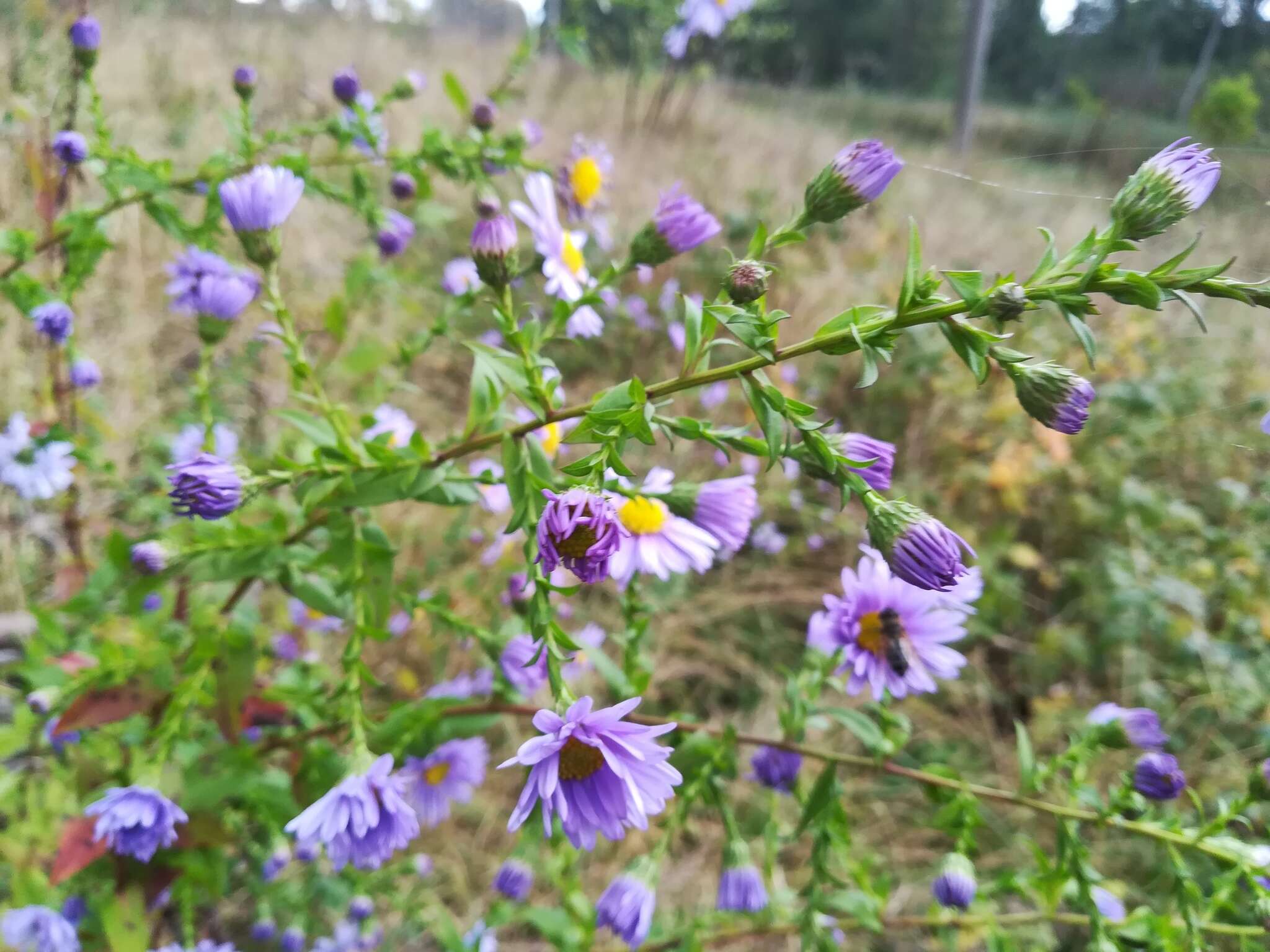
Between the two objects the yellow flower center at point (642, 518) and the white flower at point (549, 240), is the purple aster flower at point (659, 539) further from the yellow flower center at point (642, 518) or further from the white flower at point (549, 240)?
the white flower at point (549, 240)

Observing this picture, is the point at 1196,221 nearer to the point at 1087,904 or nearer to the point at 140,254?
the point at 1087,904

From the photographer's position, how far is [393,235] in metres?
1.33

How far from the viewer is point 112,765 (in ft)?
3.24

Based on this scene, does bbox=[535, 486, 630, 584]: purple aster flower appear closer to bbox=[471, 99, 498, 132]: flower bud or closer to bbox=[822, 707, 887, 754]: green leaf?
bbox=[822, 707, 887, 754]: green leaf

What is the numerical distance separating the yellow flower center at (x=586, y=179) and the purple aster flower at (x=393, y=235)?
0.32 m

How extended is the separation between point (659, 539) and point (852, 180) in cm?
40

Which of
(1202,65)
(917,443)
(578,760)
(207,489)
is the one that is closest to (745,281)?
(578,760)

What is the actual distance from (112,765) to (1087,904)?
1.14 meters

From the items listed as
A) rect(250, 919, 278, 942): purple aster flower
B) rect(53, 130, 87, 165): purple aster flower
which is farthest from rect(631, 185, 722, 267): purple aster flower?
rect(250, 919, 278, 942): purple aster flower

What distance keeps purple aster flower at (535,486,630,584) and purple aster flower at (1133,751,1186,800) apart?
706 millimetres

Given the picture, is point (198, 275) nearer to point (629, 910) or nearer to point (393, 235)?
point (393, 235)

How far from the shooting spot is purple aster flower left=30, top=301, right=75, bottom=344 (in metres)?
1.06

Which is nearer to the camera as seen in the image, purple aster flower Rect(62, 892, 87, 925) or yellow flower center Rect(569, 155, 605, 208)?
purple aster flower Rect(62, 892, 87, 925)

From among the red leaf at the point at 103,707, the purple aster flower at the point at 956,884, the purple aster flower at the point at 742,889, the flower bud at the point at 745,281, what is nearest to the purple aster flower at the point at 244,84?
the red leaf at the point at 103,707
